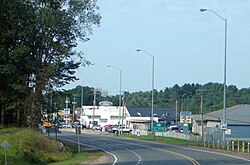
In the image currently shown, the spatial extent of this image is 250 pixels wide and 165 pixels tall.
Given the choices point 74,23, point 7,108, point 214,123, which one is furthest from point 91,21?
point 214,123

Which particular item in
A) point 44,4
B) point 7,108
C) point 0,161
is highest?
point 44,4

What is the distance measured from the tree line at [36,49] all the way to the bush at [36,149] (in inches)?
256

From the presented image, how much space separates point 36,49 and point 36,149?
42.2 ft

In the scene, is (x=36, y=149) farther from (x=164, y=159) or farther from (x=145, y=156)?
(x=164, y=159)

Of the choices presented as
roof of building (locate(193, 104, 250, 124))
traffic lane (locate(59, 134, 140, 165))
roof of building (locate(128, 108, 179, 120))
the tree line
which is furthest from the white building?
the tree line

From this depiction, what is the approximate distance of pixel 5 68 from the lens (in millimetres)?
44500

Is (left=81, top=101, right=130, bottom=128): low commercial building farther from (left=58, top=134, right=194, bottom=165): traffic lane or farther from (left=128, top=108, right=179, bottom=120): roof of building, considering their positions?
(left=58, top=134, right=194, bottom=165): traffic lane

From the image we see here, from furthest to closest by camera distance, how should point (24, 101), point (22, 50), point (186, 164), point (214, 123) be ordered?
point (214, 123), point (24, 101), point (22, 50), point (186, 164)

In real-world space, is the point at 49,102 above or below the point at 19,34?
below

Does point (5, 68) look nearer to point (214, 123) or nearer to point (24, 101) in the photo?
point (24, 101)

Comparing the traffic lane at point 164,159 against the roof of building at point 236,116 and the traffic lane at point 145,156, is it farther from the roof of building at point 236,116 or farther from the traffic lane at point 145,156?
the roof of building at point 236,116

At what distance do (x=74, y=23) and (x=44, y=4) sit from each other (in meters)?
3.38

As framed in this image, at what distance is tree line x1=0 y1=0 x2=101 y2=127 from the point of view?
45125 millimetres

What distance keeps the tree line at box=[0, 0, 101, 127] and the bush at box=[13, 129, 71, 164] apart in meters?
6.51
